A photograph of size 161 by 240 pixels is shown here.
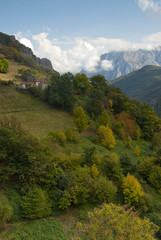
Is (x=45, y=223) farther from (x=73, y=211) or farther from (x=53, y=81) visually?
(x=53, y=81)

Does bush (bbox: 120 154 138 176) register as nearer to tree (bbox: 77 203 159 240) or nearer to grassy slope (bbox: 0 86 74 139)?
grassy slope (bbox: 0 86 74 139)

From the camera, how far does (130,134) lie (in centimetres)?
4147

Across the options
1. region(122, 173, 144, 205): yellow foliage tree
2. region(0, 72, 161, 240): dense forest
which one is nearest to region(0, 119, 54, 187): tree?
region(0, 72, 161, 240): dense forest

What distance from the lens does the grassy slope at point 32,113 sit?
32997mm

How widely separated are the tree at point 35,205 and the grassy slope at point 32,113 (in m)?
14.2

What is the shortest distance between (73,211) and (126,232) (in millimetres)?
9161

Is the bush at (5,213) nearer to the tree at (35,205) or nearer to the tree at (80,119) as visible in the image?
the tree at (35,205)

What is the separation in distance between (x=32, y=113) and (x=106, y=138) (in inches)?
714

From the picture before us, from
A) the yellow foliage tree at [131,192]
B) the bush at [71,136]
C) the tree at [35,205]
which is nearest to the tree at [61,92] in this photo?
the bush at [71,136]

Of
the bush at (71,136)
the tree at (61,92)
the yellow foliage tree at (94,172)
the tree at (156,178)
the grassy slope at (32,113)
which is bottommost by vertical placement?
the tree at (156,178)

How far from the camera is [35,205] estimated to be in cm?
1443

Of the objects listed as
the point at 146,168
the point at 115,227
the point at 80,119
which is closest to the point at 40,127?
the point at 80,119

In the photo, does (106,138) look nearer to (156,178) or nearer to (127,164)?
(127,164)

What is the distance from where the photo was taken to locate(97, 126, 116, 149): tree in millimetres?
32781
